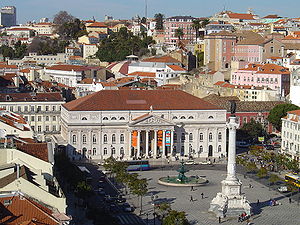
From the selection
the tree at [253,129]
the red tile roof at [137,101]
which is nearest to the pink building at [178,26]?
the tree at [253,129]

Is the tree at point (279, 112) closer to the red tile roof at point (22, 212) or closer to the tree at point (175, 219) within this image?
the tree at point (175, 219)

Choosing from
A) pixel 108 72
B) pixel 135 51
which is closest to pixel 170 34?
pixel 135 51

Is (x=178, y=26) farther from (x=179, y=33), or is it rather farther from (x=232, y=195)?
(x=232, y=195)

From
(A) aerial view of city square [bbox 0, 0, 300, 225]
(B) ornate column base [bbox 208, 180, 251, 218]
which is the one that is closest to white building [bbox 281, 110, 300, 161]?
(A) aerial view of city square [bbox 0, 0, 300, 225]

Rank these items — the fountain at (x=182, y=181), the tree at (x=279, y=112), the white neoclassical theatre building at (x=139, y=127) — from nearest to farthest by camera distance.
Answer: the fountain at (x=182, y=181), the white neoclassical theatre building at (x=139, y=127), the tree at (x=279, y=112)

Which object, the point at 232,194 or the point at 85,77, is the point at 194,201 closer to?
the point at 232,194

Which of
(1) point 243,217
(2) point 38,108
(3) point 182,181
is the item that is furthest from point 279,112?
(1) point 243,217
